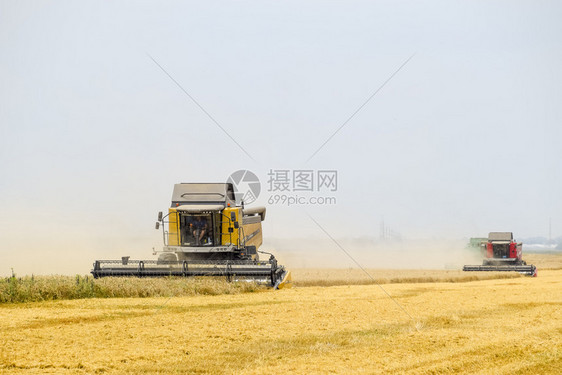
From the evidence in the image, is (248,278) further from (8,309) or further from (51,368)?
(51,368)

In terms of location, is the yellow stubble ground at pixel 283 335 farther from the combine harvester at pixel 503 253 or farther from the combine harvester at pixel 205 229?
the combine harvester at pixel 503 253

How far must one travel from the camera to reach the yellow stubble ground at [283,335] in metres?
7.35

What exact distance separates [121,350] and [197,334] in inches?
53.7

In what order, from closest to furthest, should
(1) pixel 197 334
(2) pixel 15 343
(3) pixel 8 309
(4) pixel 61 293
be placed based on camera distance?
1. (2) pixel 15 343
2. (1) pixel 197 334
3. (3) pixel 8 309
4. (4) pixel 61 293

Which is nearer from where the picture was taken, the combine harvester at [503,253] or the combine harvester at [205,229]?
the combine harvester at [205,229]

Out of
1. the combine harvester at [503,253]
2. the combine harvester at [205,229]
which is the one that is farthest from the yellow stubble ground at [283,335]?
the combine harvester at [503,253]

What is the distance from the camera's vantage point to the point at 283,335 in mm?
9094

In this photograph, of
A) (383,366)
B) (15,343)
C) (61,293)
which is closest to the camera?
(383,366)

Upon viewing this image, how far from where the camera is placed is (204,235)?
1731 centimetres

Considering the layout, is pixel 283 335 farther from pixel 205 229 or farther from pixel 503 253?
pixel 503 253

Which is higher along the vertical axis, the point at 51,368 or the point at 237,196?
the point at 237,196

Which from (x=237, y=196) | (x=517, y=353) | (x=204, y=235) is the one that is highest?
(x=237, y=196)

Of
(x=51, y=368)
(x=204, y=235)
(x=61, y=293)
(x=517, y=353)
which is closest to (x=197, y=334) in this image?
(x=51, y=368)

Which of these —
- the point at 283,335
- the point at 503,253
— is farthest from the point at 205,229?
the point at 503,253
